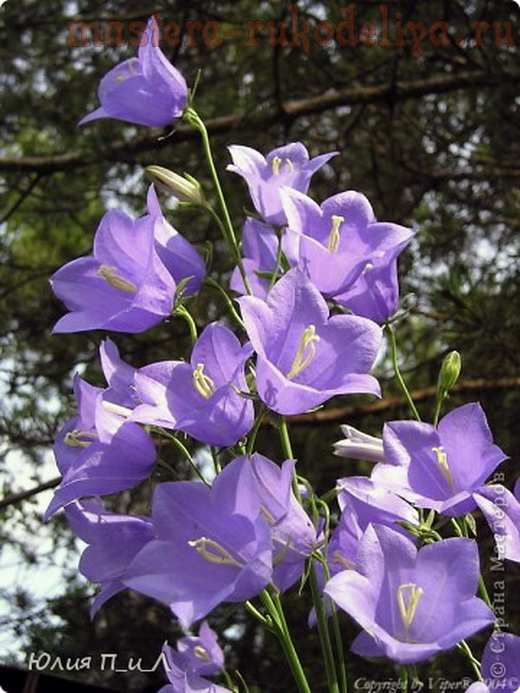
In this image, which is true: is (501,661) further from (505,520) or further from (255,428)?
(255,428)

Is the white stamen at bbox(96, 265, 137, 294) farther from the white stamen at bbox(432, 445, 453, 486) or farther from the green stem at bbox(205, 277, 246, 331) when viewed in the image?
the white stamen at bbox(432, 445, 453, 486)

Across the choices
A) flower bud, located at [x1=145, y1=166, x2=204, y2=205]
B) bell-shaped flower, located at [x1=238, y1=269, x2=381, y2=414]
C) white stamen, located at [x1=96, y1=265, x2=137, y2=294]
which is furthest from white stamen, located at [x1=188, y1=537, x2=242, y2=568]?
flower bud, located at [x1=145, y1=166, x2=204, y2=205]

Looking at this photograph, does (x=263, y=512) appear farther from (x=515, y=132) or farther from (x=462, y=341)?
(x=515, y=132)

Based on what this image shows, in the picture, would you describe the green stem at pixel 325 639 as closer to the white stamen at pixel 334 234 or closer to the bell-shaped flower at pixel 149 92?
the white stamen at pixel 334 234

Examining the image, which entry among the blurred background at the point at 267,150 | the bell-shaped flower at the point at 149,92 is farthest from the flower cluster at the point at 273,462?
the blurred background at the point at 267,150

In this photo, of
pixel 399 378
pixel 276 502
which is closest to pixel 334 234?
pixel 399 378
